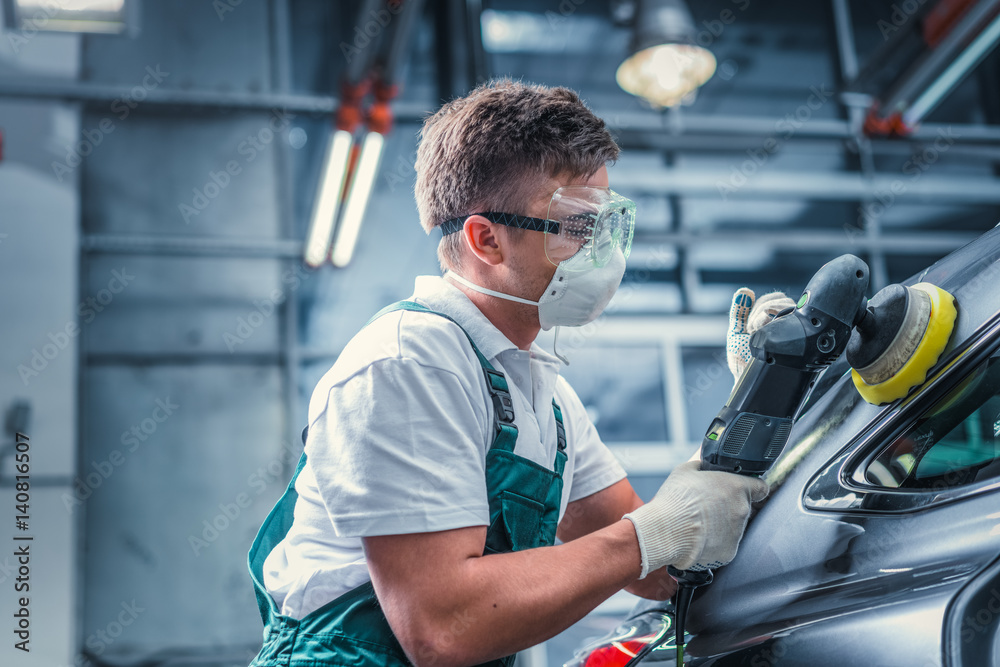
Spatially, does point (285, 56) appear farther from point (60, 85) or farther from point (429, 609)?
point (429, 609)

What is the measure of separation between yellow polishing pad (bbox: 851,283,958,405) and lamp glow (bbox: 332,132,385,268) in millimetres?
3578

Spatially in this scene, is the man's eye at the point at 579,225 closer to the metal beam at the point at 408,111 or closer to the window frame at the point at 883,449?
the window frame at the point at 883,449

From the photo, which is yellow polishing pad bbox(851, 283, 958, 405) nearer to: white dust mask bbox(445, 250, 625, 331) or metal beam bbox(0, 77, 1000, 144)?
white dust mask bbox(445, 250, 625, 331)

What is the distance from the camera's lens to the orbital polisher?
1.11m

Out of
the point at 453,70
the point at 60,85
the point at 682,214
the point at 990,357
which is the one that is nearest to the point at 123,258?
the point at 60,85

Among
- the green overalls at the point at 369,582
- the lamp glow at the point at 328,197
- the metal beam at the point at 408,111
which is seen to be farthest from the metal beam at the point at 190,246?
the green overalls at the point at 369,582

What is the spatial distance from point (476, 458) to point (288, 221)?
17.7 ft

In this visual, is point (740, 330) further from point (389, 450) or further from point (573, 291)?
point (389, 450)

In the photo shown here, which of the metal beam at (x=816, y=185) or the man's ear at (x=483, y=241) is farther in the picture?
the metal beam at (x=816, y=185)

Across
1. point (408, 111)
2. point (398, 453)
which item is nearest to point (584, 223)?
point (398, 453)

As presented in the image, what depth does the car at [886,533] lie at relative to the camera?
885 millimetres

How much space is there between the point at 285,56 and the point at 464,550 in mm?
6022

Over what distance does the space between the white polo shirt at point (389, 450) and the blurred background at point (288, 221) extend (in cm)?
342

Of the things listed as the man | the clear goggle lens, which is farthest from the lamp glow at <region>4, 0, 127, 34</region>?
the clear goggle lens
